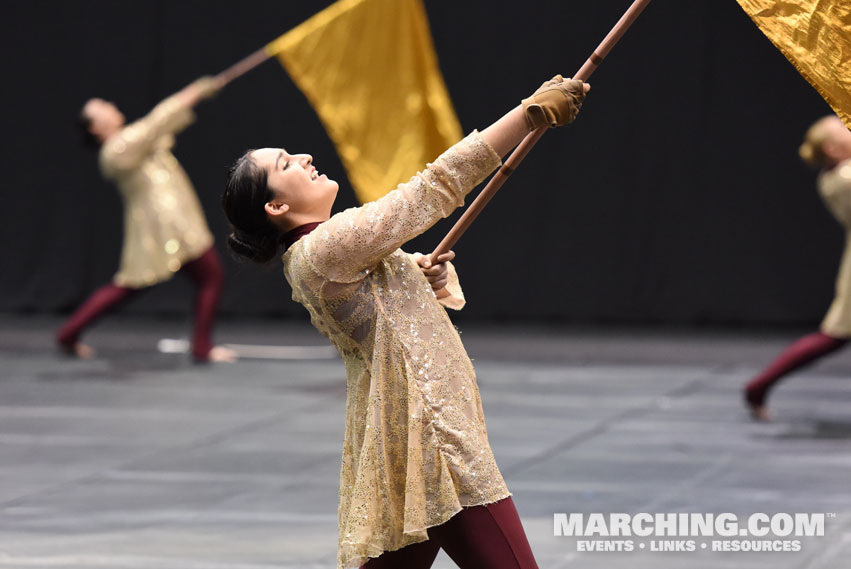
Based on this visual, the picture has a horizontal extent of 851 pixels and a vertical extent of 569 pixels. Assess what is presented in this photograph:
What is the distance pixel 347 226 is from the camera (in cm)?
262

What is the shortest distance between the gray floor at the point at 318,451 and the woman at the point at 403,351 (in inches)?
59.8

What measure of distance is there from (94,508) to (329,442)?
4.89 feet

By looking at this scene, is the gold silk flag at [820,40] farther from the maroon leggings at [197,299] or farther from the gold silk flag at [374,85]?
the maroon leggings at [197,299]

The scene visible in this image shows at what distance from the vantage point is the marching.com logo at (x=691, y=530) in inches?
171

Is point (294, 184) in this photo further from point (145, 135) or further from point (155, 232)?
point (155, 232)

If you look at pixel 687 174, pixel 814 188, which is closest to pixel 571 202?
pixel 687 174

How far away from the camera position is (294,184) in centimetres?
278

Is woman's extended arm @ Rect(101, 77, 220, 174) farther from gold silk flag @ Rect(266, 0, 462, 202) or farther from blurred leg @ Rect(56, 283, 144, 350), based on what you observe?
gold silk flag @ Rect(266, 0, 462, 202)

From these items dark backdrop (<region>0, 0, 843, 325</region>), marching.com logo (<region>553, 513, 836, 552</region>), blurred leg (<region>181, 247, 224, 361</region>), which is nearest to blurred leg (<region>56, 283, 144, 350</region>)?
blurred leg (<region>181, 247, 224, 361</region>)

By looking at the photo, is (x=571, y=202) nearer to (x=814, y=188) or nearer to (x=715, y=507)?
(x=814, y=188)

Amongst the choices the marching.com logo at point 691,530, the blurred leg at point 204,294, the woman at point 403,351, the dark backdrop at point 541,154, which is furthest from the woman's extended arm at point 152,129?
the woman at point 403,351

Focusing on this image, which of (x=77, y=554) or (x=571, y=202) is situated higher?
(x=571, y=202)

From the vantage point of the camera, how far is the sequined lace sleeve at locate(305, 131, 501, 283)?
8.54ft

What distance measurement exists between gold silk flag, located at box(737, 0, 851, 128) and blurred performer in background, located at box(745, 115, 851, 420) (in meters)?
3.53
